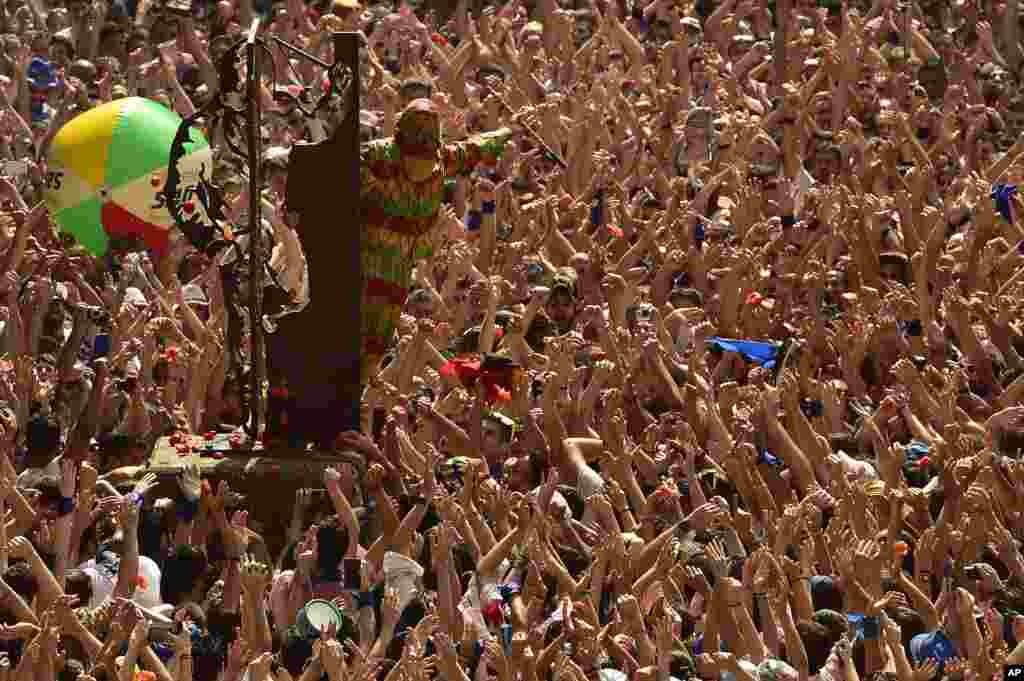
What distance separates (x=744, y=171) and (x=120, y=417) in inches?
246

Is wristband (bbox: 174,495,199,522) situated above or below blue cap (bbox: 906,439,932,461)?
below

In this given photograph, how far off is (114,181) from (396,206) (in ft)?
10.7

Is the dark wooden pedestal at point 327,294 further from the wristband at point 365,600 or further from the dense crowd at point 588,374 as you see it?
the wristband at point 365,600

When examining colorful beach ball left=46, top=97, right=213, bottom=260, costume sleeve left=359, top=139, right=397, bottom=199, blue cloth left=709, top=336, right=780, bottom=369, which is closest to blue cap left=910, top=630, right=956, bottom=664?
blue cloth left=709, top=336, right=780, bottom=369

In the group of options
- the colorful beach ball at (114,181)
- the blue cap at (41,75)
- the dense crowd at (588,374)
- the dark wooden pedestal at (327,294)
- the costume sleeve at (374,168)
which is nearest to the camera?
the dense crowd at (588,374)

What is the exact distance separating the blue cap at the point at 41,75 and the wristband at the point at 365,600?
10.6m

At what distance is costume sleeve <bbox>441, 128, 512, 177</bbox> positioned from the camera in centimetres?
2033

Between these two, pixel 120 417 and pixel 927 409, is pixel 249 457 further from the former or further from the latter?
pixel 927 409

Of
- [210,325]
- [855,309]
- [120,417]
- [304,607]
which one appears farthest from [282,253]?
[304,607]

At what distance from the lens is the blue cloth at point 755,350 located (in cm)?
2114

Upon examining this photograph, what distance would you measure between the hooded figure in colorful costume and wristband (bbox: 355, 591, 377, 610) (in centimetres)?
287

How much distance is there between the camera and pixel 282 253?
22.7 metres

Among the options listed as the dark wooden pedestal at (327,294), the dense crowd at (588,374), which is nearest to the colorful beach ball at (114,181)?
the dense crowd at (588,374)

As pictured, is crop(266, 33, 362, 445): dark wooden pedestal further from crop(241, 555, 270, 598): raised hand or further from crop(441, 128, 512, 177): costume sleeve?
crop(241, 555, 270, 598): raised hand
